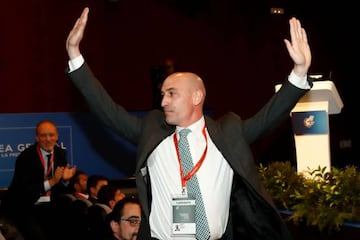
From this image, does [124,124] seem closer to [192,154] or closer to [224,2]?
[192,154]

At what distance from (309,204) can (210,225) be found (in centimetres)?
100

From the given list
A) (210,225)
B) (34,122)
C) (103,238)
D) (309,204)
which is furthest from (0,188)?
(210,225)

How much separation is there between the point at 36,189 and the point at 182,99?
188 cm

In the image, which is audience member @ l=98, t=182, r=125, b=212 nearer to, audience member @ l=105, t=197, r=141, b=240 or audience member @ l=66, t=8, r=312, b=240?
audience member @ l=105, t=197, r=141, b=240

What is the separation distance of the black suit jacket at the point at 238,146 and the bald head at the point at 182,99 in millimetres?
70

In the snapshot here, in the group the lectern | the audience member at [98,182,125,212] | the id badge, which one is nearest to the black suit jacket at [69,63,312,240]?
the id badge

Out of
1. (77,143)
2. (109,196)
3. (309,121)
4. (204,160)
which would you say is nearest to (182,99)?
(204,160)

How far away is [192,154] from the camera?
→ 228cm

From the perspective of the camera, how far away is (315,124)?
10.6 feet

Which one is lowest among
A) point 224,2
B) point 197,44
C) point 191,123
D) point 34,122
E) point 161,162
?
point 161,162

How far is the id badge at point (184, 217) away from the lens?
2.19 metres

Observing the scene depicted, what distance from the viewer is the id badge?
219 cm

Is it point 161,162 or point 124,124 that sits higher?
point 124,124

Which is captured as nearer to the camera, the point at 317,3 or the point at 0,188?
the point at 0,188
